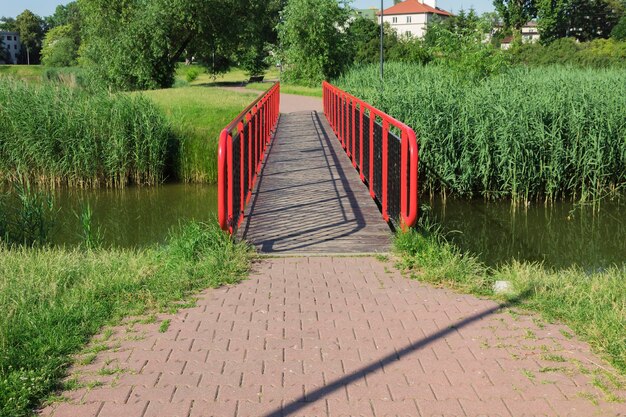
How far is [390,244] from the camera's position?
24.6 feet

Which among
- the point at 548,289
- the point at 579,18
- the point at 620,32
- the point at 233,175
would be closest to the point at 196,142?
the point at 233,175

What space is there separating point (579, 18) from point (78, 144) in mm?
69633

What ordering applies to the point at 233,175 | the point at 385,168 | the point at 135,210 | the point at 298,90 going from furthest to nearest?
the point at 298,90, the point at 135,210, the point at 385,168, the point at 233,175

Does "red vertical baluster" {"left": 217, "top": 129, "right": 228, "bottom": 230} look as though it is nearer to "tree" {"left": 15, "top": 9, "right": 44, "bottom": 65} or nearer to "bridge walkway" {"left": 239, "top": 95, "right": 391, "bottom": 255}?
"bridge walkway" {"left": 239, "top": 95, "right": 391, "bottom": 255}

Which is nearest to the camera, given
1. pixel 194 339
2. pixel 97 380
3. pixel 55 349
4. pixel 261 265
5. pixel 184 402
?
A: pixel 184 402

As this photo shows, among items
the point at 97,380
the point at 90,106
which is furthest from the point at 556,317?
the point at 90,106

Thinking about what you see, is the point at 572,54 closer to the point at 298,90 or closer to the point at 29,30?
the point at 298,90

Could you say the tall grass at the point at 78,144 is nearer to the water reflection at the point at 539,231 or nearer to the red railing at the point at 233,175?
the red railing at the point at 233,175

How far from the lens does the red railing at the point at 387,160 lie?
286 inches

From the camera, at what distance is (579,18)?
74812mm

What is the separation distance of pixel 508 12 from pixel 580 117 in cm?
6576

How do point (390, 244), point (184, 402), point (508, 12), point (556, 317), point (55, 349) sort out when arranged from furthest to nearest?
1. point (508, 12)
2. point (390, 244)
3. point (556, 317)
4. point (55, 349)
5. point (184, 402)

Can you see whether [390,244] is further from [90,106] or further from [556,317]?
[90,106]

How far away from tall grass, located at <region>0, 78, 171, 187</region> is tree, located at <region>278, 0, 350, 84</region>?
82.1 ft
